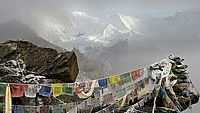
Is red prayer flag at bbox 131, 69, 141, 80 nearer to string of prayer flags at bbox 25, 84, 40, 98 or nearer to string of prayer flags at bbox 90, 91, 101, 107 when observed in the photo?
string of prayer flags at bbox 90, 91, 101, 107

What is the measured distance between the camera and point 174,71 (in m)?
11.1

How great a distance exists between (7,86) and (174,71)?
900cm

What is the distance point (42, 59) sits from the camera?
37.0 ft

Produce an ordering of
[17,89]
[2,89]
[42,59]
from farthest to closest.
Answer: [42,59] → [17,89] → [2,89]

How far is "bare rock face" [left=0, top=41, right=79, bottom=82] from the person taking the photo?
10.7m

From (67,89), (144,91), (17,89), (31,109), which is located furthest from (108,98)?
(17,89)

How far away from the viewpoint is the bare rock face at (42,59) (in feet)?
35.0

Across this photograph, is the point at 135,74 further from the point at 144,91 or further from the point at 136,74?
the point at 144,91

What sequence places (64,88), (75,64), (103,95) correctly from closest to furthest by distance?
(64,88) → (103,95) → (75,64)

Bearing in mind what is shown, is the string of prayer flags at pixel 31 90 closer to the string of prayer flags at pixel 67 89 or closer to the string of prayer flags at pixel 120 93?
the string of prayer flags at pixel 67 89

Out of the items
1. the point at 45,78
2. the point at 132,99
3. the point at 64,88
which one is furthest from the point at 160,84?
the point at 45,78

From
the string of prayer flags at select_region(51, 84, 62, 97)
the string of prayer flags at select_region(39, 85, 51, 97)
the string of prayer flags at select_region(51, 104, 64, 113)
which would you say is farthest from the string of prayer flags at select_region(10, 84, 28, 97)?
the string of prayer flags at select_region(51, 104, 64, 113)

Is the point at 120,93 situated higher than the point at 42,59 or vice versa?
the point at 42,59

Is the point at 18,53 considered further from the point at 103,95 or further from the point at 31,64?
the point at 103,95
